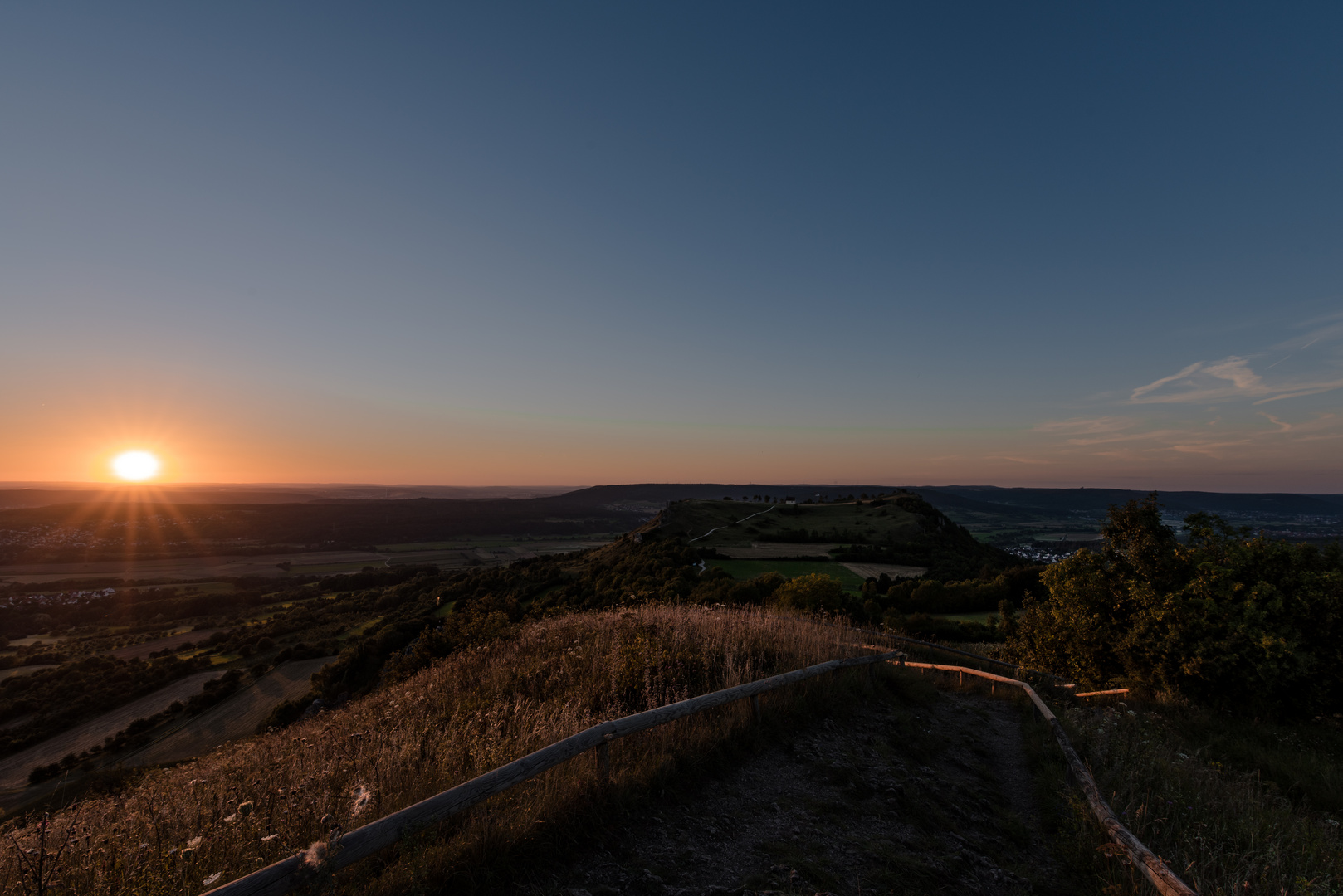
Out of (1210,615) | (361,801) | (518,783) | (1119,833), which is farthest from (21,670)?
(1210,615)

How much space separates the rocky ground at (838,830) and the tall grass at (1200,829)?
0.68 m

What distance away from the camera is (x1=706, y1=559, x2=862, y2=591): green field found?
50.8 meters

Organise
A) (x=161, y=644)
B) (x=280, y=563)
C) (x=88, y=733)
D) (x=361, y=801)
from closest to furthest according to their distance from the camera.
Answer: (x=361, y=801) → (x=88, y=733) → (x=161, y=644) → (x=280, y=563)

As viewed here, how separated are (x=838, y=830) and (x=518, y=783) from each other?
3.14 metres

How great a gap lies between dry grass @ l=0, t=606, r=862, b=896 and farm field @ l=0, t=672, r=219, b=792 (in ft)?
154

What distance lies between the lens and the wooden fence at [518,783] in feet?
9.29

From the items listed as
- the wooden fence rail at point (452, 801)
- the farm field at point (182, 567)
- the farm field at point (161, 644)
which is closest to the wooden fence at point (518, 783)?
the wooden fence rail at point (452, 801)

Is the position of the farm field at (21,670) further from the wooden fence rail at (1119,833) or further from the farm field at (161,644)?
the wooden fence rail at (1119,833)

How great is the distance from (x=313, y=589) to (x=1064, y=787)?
117877 mm

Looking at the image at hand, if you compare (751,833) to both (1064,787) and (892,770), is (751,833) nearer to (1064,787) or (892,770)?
(892,770)

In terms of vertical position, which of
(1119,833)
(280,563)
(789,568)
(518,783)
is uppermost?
(518,783)

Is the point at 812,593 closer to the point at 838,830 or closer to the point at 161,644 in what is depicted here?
the point at 838,830

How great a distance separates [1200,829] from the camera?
5367 millimetres

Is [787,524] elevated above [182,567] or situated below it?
above
